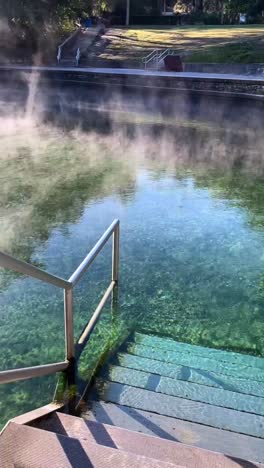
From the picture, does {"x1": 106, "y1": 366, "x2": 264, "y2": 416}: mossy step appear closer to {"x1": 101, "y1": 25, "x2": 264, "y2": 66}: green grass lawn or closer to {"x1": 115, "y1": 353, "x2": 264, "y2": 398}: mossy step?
{"x1": 115, "y1": 353, "x2": 264, "y2": 398}: mossy step

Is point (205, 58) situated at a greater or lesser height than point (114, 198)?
greater

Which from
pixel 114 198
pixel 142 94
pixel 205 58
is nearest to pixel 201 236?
pixel 114 198

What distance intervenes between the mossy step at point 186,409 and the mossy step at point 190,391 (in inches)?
2.0

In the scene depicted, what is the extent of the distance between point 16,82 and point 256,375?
64.2 feet

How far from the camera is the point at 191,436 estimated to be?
2.04 meters

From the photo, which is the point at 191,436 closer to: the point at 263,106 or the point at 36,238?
the point at 36,238

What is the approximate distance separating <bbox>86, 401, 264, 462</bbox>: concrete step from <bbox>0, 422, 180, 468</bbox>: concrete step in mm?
530

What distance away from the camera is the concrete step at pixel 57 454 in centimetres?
144

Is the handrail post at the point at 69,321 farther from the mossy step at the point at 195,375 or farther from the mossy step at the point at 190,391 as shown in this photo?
the mossy step at the point at 195,375

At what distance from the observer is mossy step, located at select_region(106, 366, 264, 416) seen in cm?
234

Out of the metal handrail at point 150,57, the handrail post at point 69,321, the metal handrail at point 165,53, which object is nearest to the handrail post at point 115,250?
the handrail post at point 69,321

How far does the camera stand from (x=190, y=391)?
95.3 inches

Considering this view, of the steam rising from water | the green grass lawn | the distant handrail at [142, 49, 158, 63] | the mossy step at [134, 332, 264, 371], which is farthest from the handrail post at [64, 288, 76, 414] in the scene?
the distant handrail at [142, 49, 158, 63]

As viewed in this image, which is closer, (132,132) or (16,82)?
(132,132)
